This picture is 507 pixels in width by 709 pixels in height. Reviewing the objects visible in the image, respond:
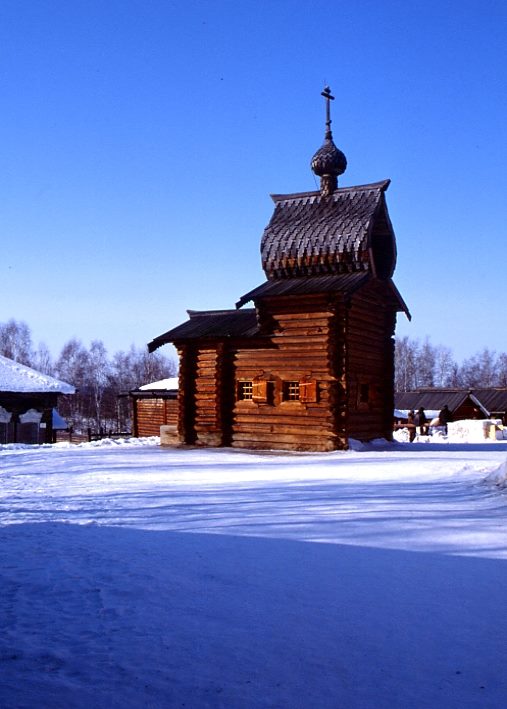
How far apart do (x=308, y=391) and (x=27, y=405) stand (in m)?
14.8

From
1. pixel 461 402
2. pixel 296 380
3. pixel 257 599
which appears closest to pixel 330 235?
pixel 296 380

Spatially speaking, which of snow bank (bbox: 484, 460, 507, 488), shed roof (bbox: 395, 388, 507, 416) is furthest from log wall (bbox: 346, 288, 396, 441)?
shed roof (bbox: 395, 388, 507, 416)

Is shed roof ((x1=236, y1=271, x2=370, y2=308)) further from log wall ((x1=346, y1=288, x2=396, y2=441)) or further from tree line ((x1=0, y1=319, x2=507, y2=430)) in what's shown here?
tree line ((x1=0, y1=319, x2=507, y2=430))

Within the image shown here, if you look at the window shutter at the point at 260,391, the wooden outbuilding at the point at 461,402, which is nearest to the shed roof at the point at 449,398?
the wooden outbuilding at the point at 461,402

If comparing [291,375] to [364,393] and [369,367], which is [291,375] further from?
[369,367]

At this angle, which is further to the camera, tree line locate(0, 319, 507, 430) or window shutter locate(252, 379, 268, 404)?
tree line locate(0, 319, 507, 430)

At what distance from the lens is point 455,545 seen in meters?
6.50

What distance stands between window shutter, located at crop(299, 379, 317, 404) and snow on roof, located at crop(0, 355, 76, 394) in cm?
1191

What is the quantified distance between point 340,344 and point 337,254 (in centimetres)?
300

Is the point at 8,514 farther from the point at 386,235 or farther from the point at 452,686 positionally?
the point at 386,235

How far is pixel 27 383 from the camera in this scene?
28.7 metres

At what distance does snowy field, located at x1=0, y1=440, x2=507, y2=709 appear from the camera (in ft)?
11.5

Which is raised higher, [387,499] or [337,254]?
[337,254]

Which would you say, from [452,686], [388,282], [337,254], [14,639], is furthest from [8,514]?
[388,282]
